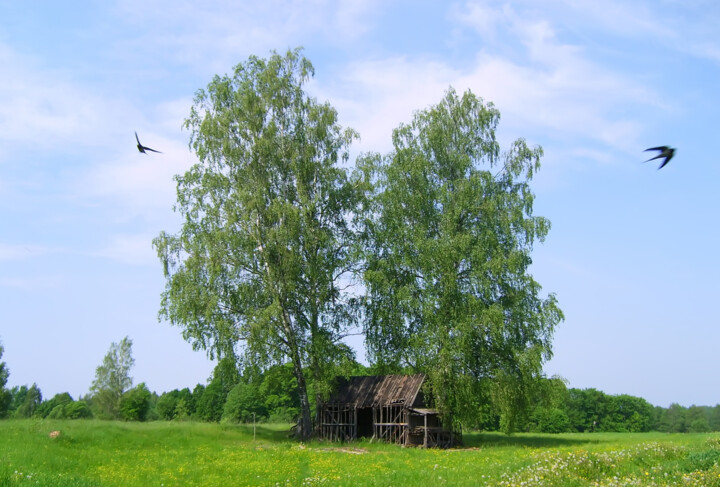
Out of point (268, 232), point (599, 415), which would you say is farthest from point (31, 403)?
point (599, 415)

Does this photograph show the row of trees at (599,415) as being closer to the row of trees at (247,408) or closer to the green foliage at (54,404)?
the row of trees at (247,408)

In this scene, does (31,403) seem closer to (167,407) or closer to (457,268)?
(167,407)

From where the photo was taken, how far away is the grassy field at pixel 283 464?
48.2ft

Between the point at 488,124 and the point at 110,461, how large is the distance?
96.3 feet

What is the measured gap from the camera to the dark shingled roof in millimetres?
34156

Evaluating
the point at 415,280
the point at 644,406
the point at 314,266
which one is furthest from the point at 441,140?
the point at 644,406

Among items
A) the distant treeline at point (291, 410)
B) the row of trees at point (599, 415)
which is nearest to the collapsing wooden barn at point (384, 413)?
the distant treeline at point (291, 410)

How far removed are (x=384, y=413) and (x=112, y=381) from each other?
3630cm

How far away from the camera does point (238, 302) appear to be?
3419 cm

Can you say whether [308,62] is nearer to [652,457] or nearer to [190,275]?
[190,275]

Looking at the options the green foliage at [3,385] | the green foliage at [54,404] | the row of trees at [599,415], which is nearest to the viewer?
the green foliage at [3,385]

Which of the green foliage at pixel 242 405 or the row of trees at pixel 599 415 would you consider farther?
the row of trees at pixel 599 415

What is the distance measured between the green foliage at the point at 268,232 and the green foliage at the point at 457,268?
241 centimetres

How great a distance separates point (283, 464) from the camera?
2094 cm
